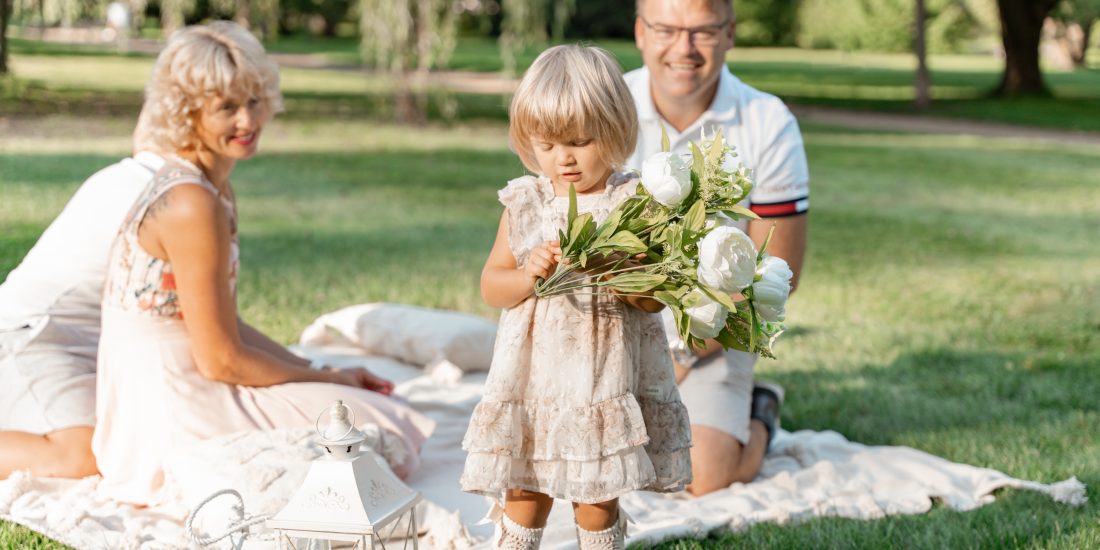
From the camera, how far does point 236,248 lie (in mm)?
3836

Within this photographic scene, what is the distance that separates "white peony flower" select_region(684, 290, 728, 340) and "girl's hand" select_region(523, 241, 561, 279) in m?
0.33

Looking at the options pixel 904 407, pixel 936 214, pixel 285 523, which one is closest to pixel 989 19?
pixel 936 214

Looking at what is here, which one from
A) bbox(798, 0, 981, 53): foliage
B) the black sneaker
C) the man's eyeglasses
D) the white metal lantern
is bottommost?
the black sneaker

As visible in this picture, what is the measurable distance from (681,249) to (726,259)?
162 mm

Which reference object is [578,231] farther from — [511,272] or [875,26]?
[875,26]

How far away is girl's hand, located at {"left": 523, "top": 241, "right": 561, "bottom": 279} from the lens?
2.61 metres

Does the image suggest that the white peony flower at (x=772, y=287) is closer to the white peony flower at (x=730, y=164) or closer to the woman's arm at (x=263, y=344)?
the white peony flower at (x=730, y=164)

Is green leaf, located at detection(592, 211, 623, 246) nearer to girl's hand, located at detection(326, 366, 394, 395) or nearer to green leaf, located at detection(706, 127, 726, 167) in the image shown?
green leaf, located at detection(706, 127, 726, 167)

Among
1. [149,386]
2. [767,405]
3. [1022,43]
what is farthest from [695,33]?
[1022,43]

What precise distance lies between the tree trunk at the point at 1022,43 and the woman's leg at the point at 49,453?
25.0 meters

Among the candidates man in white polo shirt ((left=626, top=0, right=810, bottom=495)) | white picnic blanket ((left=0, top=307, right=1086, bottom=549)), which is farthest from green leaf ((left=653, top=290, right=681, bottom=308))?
man in white polo shirt ((left=626, top=0, right=810, bottom=495))

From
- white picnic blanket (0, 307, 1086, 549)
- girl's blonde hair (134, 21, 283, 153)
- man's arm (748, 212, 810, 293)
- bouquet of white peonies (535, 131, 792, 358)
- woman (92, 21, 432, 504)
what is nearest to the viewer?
bouquet of white peonies (535, 131, 792, 358)

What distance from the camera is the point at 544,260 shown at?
2604 millimetres

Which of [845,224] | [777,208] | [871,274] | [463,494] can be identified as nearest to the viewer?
[463,494]
